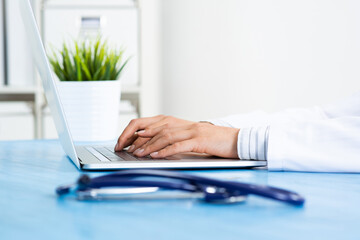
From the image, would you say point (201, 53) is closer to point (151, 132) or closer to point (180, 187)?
point (151, 132)

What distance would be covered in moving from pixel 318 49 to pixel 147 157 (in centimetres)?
163

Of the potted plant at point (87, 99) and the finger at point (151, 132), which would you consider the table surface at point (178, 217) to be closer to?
the finger at point (151, 132)

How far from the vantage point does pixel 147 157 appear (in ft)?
2.76

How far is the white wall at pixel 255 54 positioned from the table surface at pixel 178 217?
65.7 inches

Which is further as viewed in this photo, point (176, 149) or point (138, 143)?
point (138, 143)

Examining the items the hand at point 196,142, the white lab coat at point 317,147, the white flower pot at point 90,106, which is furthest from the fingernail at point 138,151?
the white flower pot at point 90,106

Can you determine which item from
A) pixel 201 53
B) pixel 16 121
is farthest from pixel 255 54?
pixel 16 121

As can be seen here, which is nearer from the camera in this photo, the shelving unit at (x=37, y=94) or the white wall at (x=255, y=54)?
the white wall at (x=255, y=54)

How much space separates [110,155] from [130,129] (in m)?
0.08

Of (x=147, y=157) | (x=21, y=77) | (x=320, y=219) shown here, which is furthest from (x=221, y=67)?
(x=320, y=219)

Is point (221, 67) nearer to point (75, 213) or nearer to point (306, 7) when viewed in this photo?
point (306, 7)

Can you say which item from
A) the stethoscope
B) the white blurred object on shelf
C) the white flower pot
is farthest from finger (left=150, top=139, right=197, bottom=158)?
the white blurred object on shelf

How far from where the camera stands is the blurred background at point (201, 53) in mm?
2277

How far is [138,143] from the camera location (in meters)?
0.94
